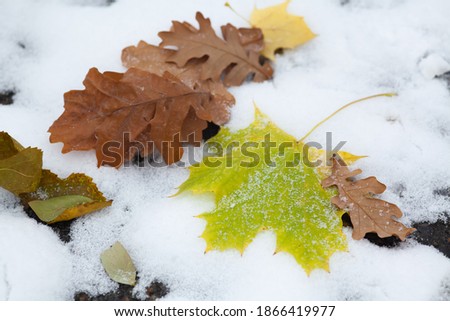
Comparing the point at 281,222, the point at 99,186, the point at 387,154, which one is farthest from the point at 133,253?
the point at 387,154

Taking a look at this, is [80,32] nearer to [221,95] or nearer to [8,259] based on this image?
[221,95]

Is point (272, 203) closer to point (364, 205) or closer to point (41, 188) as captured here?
point (364, 205)

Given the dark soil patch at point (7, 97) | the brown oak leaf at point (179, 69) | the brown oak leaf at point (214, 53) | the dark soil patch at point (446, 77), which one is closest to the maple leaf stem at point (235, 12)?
the brown oak leaf at point (214, 53)

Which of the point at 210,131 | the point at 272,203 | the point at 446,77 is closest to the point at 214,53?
the point at 210,131

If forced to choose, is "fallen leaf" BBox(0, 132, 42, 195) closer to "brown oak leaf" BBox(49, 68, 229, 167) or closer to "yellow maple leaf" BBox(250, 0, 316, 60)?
"brown oak leaf" BBox(49, 68, 229, 167)
